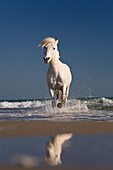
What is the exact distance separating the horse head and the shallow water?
3.72 meters

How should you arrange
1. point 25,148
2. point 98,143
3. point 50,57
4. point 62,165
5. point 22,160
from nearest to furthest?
point 62,165, point 22,160, point 25,148, point 98,143, point 50,57

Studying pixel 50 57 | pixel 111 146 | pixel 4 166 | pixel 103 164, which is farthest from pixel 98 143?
pixel 50 57

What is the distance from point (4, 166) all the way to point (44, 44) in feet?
15.5

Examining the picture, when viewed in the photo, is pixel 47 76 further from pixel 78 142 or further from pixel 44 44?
pixel 78 142

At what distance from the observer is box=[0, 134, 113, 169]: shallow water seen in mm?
1191

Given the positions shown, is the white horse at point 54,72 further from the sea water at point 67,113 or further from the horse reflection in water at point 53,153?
the horse reflection in water at point 53,153

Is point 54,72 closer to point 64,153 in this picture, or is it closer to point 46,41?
point 46,41

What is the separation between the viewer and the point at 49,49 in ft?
18.0

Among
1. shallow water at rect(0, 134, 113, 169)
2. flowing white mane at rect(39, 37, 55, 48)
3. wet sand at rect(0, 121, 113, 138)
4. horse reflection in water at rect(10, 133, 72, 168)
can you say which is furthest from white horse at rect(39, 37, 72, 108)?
horse reflection in water at rect(10, 133, 72, 168)

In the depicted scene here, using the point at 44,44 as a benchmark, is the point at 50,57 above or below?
below

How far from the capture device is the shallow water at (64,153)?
1.19 m

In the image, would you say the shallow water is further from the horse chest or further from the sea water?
the horse chest

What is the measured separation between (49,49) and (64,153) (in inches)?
172

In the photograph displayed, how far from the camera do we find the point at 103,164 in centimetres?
115
